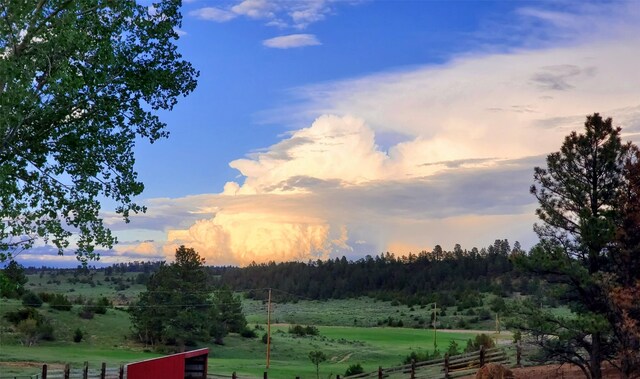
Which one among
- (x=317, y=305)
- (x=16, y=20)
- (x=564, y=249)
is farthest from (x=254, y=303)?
(x=16, y=20)

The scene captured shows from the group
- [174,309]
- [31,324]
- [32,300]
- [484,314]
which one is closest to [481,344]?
[174,309]

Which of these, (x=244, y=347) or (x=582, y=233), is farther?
(x=244, y=347)

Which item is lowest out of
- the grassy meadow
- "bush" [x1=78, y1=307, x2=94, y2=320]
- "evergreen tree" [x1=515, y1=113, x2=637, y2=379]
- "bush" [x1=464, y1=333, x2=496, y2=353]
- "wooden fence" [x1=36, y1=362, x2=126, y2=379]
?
the grassy meadow

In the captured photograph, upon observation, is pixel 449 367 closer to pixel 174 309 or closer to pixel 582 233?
pixel 582 233

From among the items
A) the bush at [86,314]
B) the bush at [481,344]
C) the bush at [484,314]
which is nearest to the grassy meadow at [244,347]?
the bush at [86,314]

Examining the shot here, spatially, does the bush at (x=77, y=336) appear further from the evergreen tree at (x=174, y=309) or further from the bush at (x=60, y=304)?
the bush at (x=60, y=304)

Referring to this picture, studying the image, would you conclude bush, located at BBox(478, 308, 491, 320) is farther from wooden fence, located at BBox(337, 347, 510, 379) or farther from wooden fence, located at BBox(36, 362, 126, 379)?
wooden fence, located at BBox(36, 362, 126, 379)

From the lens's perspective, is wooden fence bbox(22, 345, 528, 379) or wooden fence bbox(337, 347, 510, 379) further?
wooden fence bbox(337, 347, 510, 379)

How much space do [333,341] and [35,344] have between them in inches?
1439

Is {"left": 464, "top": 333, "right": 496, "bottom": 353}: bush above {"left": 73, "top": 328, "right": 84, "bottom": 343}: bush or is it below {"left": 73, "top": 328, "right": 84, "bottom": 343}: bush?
above

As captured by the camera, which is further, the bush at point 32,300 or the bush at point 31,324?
the bush at point 32,300

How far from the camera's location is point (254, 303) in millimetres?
181000

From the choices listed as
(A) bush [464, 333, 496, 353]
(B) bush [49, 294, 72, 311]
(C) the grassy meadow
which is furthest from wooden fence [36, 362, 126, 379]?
(B) bush [49, 294, 72, 311]

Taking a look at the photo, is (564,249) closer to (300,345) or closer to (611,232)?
(611,232)
